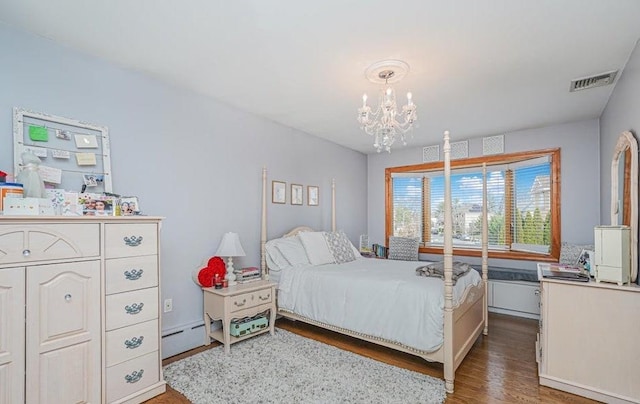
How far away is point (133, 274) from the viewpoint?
2.06m

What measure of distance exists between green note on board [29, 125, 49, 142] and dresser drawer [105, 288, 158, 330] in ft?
3.83

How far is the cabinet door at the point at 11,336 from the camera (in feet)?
5.05

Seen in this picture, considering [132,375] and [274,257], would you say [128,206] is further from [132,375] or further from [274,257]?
[274,257]

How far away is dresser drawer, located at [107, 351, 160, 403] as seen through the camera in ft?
6.31

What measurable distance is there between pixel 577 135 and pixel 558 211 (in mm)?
955

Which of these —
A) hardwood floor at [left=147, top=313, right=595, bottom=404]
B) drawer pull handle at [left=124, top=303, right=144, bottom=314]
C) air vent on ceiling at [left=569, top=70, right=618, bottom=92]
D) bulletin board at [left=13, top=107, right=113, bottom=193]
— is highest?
air vent on ceiling at [left=569, top=70, right=618, bottom=92]

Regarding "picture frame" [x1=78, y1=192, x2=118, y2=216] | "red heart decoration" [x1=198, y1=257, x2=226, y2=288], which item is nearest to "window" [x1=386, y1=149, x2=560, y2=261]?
"red heart decoration" [x1=198, y1=257, x2=226, y2=288]

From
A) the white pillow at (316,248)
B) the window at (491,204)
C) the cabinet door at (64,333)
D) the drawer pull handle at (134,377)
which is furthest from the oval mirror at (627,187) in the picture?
the cabinet door at (64,333)

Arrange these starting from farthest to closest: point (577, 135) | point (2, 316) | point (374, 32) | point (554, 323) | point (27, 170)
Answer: point (577, 135) → point (554, 323) → point (374, 32) → point (27, 170) → point (2, 316)

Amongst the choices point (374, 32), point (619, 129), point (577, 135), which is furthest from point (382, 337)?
point (577, 135)

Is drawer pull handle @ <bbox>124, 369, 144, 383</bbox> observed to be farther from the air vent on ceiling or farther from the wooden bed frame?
the air vent on ceiling

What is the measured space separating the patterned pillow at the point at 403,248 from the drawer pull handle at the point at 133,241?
381cm

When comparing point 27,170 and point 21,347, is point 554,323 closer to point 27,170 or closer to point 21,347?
point 21,347

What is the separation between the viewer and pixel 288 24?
1899mm
